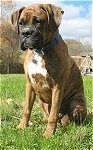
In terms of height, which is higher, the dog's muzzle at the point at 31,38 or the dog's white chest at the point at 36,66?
the dog's muzzle at the point at 31,38

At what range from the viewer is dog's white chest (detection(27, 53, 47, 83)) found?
554 cm

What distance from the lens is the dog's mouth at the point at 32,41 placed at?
5.20m

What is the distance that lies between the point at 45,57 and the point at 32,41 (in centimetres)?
44

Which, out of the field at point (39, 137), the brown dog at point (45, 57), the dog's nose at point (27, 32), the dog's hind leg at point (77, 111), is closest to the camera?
the field at point (39, 137)

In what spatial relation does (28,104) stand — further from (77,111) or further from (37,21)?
(37,21)

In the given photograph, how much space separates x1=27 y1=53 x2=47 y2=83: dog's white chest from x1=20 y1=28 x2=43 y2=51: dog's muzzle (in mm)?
290

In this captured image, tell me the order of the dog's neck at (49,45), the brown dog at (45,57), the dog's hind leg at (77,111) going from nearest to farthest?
1. the brown dog at (45,57)
2. the dog's neck at (49,45)
3. the dog's hind leg at (77,111)

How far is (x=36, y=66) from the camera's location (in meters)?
5.58

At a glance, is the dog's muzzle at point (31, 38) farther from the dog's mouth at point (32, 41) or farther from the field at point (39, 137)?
the field at point (39, 137)

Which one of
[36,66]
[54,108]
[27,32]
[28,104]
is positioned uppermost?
[27,32]

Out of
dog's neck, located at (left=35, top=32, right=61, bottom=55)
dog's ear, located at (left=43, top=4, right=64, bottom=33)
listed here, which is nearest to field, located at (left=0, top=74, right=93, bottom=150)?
dog's neck, located at (left=35, top=32, right=61, bottom=55)

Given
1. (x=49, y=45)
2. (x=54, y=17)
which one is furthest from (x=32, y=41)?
(x=54, y=17)

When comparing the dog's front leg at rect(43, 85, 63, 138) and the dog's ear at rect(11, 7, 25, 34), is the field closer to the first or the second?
the dog's front leg at rect(43, 85, 63, 138)

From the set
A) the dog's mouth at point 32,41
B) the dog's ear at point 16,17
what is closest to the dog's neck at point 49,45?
the dog's mouth at point 32,41
